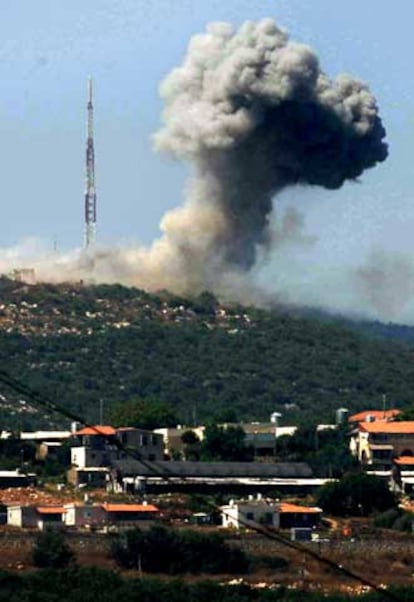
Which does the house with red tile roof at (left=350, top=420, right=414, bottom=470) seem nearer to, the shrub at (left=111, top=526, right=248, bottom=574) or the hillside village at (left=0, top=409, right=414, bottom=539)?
the hillside village at (left=0, top=409, right=414, bottom=539)

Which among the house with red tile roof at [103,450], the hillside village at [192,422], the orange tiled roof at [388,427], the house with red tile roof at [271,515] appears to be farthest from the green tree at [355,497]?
the orange tiled roof at [388,427]

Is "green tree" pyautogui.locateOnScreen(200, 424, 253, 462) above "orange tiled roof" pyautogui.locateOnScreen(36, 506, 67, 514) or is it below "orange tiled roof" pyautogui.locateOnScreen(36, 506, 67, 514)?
above

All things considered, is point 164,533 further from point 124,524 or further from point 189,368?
point 189,368

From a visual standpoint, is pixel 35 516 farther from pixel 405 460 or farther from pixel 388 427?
pixel 388 427

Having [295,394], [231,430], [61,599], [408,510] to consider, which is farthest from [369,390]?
[61,599]

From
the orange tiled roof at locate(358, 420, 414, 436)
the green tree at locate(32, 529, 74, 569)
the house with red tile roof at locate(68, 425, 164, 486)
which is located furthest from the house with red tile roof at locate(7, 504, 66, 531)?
the orange tiled roof at locate(358, 420, 414, 436)

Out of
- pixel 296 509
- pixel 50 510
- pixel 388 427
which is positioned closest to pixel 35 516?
pixel 50 510

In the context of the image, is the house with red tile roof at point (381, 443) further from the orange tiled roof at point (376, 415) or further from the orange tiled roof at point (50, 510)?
the orange tiled roof at point (50, 510)
